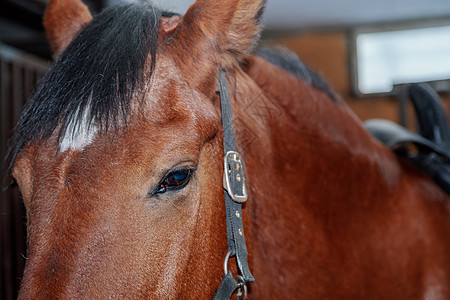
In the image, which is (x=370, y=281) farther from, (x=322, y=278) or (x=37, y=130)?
(x=37, y=130)

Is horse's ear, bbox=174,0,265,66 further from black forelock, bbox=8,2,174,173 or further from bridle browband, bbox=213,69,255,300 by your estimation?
bridle browband, bbox=213,69,255,300

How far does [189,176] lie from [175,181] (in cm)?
4

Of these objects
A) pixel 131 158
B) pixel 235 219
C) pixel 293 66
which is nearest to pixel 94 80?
pixel 131 158

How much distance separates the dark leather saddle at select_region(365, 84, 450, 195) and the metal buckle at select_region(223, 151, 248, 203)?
3.06ft

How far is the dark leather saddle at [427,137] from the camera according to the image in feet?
5.07

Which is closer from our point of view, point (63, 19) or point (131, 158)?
point (131, 158)

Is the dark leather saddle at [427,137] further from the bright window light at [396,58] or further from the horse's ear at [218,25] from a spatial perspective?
the bright window light at [396,58]

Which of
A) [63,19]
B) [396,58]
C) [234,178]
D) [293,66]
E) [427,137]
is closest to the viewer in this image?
[234,178]

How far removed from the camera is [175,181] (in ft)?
2.78

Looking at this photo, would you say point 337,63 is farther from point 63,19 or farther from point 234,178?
point 234,178

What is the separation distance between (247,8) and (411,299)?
1114 mm

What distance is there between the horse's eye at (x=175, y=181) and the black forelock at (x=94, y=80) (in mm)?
158

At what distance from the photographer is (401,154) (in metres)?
1.67

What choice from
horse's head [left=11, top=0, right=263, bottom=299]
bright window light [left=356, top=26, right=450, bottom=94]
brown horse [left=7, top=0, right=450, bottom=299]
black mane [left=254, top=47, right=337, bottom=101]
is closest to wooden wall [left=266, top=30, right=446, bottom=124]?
bright window light [left=356, top=26, right=450, bottom=94]
